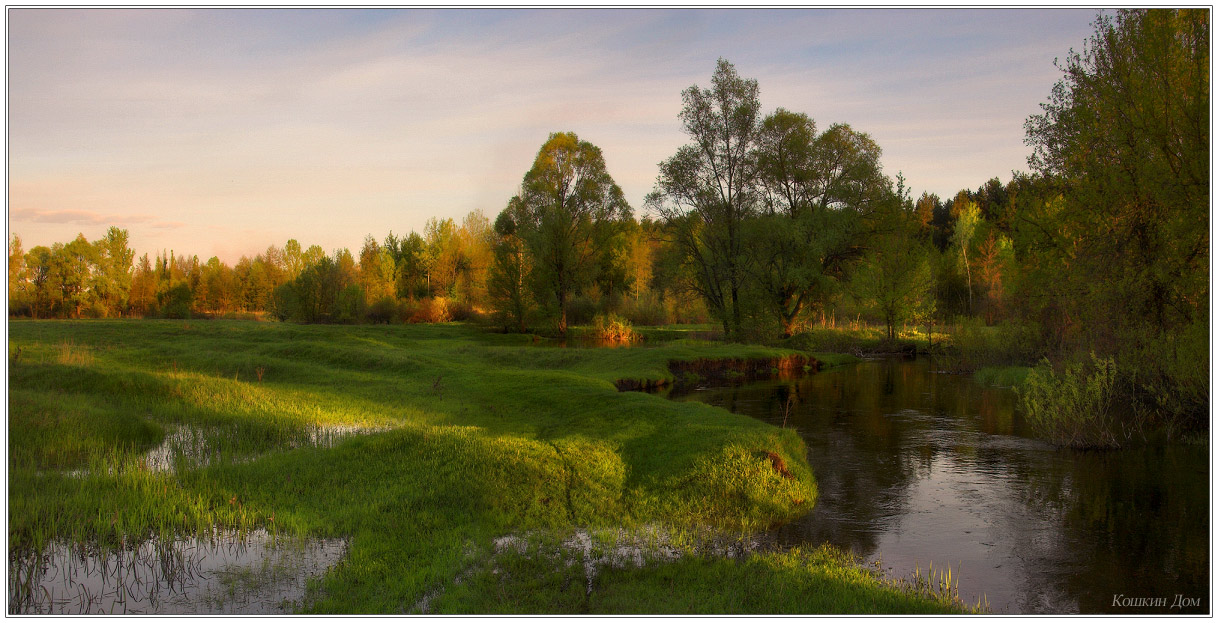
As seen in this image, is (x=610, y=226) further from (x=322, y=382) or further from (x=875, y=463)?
(x=875, y=463)

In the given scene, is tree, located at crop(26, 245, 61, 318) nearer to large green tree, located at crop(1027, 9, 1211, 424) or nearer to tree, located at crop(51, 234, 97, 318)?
tree, located at crop(51, 234, 97, 318)

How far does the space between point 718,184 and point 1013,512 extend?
34.4 meters

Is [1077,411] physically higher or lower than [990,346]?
lower

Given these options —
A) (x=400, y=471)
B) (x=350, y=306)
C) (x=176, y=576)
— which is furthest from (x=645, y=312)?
(x=176, y=576)

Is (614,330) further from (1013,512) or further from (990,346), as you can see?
(1013,512)

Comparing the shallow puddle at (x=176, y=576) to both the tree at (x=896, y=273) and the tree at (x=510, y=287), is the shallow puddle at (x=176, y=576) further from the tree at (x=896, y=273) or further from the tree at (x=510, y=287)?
the tree at (x=510, y=287)

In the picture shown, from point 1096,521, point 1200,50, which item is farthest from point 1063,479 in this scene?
point 1200,50

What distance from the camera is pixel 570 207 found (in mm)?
56844

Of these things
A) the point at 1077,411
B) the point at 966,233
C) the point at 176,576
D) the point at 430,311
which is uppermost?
the point at 966,233

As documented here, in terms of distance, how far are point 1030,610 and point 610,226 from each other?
50.9 m

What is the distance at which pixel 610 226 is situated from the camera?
187 feet

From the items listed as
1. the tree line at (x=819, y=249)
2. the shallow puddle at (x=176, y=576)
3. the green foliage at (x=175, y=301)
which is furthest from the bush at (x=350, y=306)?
the shallow puddle at (x=176, y=576)

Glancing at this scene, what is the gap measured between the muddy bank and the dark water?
9012 millimetres

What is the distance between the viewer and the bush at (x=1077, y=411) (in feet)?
51.6
